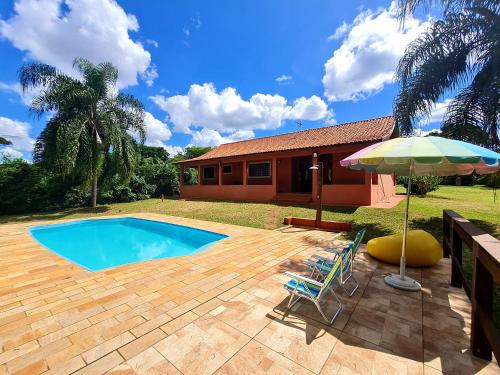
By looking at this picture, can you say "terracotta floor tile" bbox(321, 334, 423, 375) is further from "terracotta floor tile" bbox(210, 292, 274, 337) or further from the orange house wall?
the orange house wall

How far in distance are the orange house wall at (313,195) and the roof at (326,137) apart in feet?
1.55

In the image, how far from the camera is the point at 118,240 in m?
10.2

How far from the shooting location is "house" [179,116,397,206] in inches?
530

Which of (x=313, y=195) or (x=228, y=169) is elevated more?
(x=228, y=169)

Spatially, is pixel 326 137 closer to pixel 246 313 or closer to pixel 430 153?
pixel 430 153

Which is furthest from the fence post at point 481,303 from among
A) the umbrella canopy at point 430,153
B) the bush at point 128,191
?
the bush at point 128,191

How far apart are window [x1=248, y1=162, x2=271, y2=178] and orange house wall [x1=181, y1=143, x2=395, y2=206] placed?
1.89ft

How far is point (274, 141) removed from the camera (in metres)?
20.8

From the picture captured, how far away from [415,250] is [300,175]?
13.5 metres

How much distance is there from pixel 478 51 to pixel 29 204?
24.2 meters

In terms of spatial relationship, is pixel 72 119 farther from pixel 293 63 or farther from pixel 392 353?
pixel 392 353

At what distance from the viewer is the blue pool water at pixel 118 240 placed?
25.7ft

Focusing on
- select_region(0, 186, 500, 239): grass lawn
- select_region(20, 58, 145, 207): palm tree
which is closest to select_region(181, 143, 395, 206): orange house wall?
select_region(0, 186, 500, 239): grass lawn

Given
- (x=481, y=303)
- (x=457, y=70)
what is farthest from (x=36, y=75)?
(x=457, y=70)
